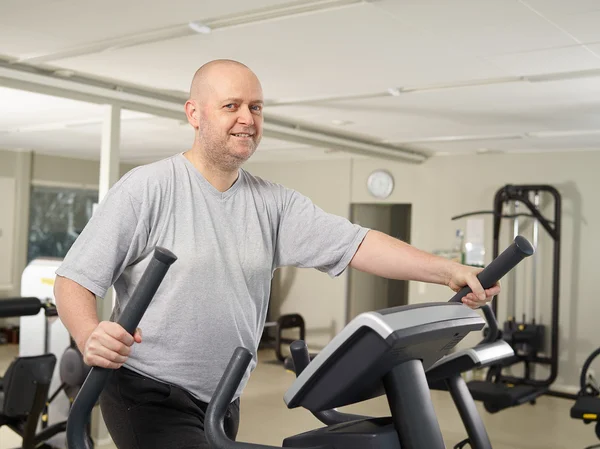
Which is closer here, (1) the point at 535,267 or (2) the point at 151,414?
(2) the point at 151,414

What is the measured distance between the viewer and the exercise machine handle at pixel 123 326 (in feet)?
3.57

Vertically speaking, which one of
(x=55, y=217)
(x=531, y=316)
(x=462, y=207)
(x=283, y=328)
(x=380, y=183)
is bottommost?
(x=283, y=328)

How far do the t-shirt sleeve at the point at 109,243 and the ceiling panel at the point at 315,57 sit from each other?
176cm

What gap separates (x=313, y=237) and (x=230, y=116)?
35 cm

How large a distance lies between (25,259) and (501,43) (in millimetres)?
7333

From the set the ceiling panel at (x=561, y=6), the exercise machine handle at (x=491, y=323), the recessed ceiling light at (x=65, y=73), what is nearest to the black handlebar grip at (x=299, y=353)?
the exercise machine handle at (x=491, y=323)

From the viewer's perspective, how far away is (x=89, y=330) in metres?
1.33

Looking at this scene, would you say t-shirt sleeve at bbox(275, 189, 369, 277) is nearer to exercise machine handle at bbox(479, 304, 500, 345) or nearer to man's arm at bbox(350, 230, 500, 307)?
man's arm at bbox(350, 230, 500, 307)

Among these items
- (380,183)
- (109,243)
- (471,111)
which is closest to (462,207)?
(380,183)

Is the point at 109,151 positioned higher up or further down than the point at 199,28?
further down

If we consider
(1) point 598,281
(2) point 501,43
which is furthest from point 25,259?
(2) point 501,43

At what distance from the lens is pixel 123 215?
4.85ft

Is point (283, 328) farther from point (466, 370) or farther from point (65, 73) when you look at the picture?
point (466, 370)

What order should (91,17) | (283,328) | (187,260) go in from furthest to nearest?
(283,328), (91,17), (187,260)
